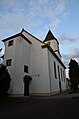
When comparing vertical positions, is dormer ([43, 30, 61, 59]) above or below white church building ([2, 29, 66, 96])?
above

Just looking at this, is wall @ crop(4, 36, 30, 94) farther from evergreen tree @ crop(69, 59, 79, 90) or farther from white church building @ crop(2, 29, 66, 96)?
evergreen tree @ crop(69, 59, 79, 90)

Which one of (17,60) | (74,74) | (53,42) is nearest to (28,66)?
(17,60)

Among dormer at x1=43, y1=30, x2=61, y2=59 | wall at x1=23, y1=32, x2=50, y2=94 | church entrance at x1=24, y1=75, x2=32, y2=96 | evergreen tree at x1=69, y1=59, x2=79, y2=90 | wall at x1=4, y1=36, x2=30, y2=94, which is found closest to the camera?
wall at x1=4, y1=36, x2=30, y2=94

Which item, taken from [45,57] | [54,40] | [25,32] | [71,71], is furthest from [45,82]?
[54,40]

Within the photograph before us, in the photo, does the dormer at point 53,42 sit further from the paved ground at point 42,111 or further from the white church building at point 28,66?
the paved ground at point 42,111

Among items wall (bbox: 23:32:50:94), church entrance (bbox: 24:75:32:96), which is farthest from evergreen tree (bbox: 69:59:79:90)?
church entrance (bbox: 24:75:32:96)

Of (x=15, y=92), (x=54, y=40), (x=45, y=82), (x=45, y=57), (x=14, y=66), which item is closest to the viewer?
(x=15, y=92)

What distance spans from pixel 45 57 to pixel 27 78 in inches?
184

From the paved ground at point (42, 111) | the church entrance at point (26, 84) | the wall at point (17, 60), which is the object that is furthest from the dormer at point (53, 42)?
the paved ground at point (42, 111)

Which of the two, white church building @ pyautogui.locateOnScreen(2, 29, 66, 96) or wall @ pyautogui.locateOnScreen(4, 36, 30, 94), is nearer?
wall @ pyautogui.locateOnScreen(4, 36, 30, 94)

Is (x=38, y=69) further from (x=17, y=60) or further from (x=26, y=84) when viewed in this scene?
(x=17, y=60)

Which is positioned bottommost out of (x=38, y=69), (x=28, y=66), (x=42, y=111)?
(x=42, y=111)

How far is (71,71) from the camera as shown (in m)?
24.5

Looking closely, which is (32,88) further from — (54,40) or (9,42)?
(54,40)
